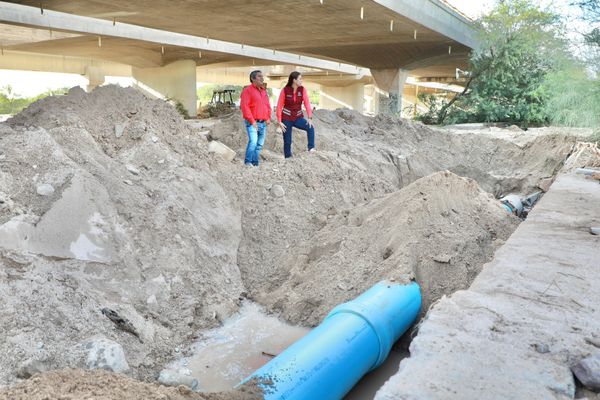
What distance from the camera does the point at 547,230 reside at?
5.02 m

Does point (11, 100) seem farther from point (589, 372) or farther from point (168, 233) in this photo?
point (589, 372)

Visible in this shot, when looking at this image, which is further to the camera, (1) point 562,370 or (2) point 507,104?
(2) point 507,104

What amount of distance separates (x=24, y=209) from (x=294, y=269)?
2963 mm

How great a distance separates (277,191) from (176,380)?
403 centimetres

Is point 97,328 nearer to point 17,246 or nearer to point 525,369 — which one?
point 17,246

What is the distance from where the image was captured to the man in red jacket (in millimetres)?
8133

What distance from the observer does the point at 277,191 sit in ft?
24.9

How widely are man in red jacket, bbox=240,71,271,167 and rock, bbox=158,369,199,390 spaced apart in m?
4.78

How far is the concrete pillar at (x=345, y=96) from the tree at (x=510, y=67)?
22.7 m

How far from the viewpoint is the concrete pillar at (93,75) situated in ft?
92.4

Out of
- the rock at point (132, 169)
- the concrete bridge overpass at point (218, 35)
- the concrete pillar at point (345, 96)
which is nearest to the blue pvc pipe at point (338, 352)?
the rock at point (132, 169)

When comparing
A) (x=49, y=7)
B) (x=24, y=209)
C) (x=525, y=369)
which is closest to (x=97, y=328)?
(x=24, y=209)

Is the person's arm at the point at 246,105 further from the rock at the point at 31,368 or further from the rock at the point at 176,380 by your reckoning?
the rock at the point at 31,368

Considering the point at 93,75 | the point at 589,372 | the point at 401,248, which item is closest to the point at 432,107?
the point at 401,248
